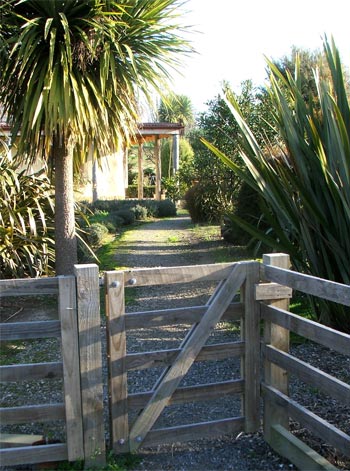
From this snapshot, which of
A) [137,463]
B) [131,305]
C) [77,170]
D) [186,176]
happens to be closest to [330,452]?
[137,463]

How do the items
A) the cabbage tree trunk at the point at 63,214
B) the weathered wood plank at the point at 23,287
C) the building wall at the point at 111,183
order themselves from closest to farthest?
the weathered wood plank at the point at 23,287, the cabbage tree trunk at the point at 63,214, the building wall at the point at 111,183

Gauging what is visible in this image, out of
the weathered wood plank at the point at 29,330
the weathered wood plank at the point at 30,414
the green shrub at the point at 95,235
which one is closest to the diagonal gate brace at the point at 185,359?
the weathered wood plank at the point at 30,414

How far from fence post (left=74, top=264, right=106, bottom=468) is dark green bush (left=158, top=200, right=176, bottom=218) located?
18659 mm

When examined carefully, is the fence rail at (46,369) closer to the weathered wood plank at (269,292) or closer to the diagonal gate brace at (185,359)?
the diagonal gate brace at (185,359)

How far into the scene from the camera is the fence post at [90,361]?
9.65 feet

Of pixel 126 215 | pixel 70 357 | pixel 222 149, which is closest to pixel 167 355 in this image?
pixel 70 357

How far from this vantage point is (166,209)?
21.8 metres

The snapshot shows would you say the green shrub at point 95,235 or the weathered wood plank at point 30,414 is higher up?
the green shrub at point 95,235

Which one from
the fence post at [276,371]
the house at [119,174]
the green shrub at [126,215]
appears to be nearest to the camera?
the fence post at [276,371]

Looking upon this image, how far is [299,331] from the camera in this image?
300 cm

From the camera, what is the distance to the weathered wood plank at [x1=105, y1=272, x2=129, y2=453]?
9.84ft

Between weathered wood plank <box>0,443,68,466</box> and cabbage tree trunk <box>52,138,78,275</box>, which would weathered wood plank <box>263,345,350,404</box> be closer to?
weathered wood plank <box>0,443,68,466</box>

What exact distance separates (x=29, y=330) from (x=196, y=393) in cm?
110

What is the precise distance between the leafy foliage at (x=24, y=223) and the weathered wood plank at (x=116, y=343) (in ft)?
14.0
